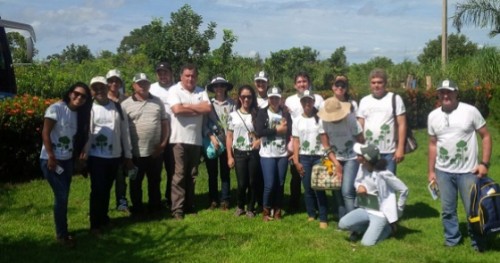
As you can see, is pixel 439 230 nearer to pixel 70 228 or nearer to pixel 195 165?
pixel 195 165

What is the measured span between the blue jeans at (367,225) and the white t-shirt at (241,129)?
5.00 feet

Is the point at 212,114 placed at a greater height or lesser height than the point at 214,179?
greater

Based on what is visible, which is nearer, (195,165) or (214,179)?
(195,165)

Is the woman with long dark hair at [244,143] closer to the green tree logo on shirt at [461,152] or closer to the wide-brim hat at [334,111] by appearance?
the wide-brim hat at [334,111]

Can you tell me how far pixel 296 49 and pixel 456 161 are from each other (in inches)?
764

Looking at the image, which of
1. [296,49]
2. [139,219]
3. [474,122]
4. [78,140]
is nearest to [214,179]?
[139,219]

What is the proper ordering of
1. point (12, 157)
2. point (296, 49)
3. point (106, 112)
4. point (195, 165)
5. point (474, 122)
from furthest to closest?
1. point (296, 49)
2. point (12, 157)
3. point (195, 165)
4. point (106, 112)
5. point (474, 122)

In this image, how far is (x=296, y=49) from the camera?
24.8 metres

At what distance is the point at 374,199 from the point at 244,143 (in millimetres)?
1731

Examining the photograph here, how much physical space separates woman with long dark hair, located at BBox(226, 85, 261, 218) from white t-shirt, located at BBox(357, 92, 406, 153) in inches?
52.7

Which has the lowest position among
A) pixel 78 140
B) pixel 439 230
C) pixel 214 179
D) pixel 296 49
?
pixel 439 230

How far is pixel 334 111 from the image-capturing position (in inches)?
250

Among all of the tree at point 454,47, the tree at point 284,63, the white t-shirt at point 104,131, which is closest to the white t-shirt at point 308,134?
the white t-shirt at point 104,131

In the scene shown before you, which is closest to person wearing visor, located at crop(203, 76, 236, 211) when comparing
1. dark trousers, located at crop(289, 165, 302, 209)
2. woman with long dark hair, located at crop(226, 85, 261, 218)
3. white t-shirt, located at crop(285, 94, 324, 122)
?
woman with long dark hair, located at crop(226, 85, 261, 218)
